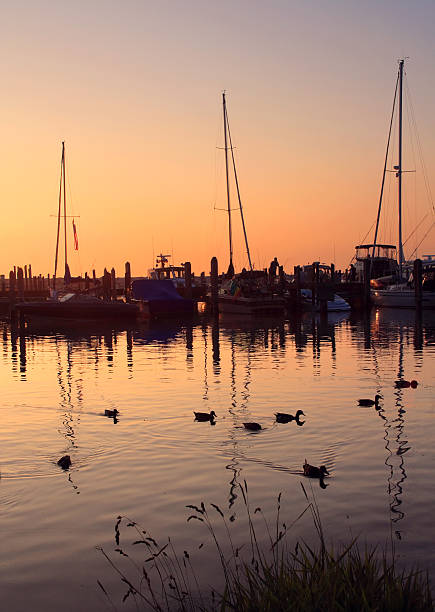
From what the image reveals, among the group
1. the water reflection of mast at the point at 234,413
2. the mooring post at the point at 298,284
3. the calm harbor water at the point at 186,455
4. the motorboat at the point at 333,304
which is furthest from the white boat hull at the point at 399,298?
the calm harbor water at the point at 186,455

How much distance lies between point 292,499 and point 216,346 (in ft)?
79.0

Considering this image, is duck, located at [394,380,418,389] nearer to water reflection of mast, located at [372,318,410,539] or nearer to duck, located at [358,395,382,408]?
water reflection of mast, located at [372,318,410,539]

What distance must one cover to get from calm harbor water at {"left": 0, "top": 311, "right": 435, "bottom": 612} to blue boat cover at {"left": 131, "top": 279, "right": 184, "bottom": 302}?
1099 inches

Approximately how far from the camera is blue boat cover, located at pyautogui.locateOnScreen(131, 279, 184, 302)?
5562 centimetres

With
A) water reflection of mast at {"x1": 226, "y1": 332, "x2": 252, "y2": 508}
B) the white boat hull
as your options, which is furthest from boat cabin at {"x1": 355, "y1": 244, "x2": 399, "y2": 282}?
water reflection of mast at {"x1": 226, "y1": 332, "x2": 252, "y2": 508}

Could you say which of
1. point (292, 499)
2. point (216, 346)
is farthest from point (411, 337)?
point (292, 499)

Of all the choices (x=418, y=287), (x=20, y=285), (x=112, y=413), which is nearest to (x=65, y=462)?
(x=112, y=413)

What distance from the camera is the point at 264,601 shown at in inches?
188

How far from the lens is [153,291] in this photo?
56.0 meters

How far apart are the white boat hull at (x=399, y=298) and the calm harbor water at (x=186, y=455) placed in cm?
3524

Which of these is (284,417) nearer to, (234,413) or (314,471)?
(234,413)

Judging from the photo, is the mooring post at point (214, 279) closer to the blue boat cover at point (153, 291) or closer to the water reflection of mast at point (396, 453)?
the blue boat cover at point (153, 291)

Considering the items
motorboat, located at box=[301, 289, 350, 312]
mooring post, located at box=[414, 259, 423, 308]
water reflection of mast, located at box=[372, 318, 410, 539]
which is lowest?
water reflection of mast, located at box=[372, 318, 410, 539]

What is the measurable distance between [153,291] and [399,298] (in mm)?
21976
